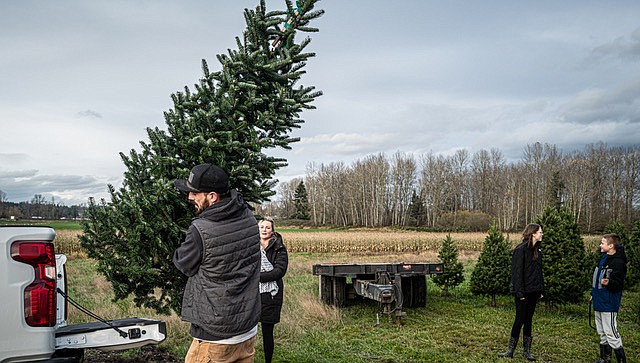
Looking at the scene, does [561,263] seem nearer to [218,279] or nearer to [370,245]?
[218,279]

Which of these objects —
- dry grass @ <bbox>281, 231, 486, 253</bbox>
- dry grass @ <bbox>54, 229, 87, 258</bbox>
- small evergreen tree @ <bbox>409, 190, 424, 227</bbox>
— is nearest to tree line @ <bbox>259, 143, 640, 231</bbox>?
small evergreen tree @ <bbox>409, 190, 424, 227</bbox>

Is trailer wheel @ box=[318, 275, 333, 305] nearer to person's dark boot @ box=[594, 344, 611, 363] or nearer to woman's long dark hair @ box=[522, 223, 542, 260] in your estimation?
woman's long dark hair @ box=[522, 223, 542, 260]

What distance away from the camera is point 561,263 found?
11352 mm

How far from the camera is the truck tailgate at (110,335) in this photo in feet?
12.6

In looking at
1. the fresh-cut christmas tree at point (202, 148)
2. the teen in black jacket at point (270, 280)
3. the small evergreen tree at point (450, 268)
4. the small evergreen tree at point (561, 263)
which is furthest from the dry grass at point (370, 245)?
the fresh-cut christmas tree at point (202, 148)

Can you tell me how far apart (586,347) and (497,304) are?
424cm

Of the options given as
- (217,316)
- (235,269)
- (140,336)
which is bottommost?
(140,336)

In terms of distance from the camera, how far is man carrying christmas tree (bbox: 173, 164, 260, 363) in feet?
11.2

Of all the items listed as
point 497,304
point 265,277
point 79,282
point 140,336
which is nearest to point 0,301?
point 140,336

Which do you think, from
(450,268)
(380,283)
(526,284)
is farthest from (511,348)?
(450,268)

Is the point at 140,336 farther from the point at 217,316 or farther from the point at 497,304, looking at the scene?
the point at 497,304

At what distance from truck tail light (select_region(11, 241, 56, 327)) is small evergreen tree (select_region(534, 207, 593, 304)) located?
34.5 ft

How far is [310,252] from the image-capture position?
33.1 metres

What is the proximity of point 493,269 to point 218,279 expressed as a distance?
1059cm
